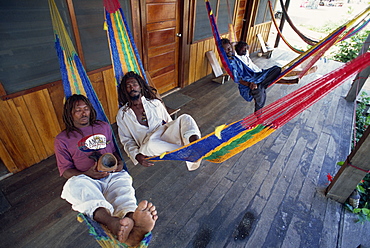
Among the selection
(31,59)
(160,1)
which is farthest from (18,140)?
(160,1)

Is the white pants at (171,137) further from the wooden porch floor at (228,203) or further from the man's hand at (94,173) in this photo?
the wooden porch floor at (228,203)

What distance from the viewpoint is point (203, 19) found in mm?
3400

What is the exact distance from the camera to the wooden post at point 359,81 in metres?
2.91

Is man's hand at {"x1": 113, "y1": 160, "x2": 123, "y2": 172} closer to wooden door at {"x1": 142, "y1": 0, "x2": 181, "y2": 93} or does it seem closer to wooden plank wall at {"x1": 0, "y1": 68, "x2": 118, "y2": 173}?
wooden plank wall at {"x1": 0, "y1": 68, "x2": 118, "y2": 173}

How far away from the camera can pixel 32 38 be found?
1579 millimetres

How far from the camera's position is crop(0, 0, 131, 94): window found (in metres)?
1.45

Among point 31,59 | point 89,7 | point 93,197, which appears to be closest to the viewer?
point 93,197

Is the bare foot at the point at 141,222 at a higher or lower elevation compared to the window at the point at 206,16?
lower

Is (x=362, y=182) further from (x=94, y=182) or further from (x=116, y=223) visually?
(x=94, y=182)

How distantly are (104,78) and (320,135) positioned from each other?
2610 mm

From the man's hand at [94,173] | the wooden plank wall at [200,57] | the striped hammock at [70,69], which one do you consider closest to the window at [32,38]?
the striped hammock at [70,69]

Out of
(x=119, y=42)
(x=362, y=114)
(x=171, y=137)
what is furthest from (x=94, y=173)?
(x=362, y=114)

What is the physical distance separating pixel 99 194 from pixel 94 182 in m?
0.10

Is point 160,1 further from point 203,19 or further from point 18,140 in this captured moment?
point 18,140
